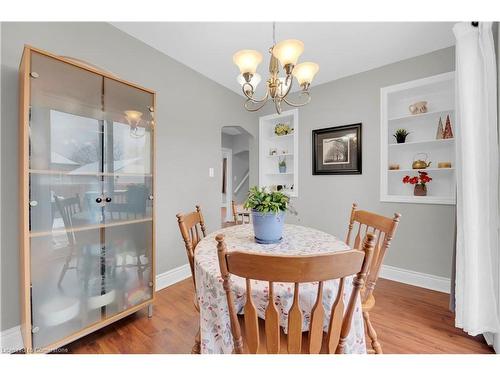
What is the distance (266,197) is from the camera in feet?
4.19

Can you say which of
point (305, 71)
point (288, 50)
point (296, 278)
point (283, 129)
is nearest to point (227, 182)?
→ point (283, 129)

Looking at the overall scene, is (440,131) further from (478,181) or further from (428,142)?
(478,181)

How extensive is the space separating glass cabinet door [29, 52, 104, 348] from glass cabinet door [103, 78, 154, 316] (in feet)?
0.24

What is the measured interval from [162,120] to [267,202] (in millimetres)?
1671

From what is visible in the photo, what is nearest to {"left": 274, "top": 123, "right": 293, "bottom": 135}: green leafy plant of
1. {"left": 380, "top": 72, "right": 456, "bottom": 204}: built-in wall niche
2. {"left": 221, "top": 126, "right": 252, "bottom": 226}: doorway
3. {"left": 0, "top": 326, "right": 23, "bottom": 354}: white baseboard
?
{"left": 380, "top": 72, "right": 456, "bottom": 204}: built-in wall niche

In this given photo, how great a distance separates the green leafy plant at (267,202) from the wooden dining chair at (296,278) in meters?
0.58

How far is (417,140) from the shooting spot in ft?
8.23

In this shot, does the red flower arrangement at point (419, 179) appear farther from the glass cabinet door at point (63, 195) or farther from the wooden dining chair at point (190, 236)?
the glass cabinet door at point (63, 195)

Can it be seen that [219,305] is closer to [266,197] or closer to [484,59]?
[266,197]

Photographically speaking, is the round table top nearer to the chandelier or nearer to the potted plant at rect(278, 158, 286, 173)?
the chandelier

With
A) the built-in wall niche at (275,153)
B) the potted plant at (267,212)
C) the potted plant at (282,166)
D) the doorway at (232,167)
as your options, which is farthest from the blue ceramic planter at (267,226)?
the doorway at (232,167)
